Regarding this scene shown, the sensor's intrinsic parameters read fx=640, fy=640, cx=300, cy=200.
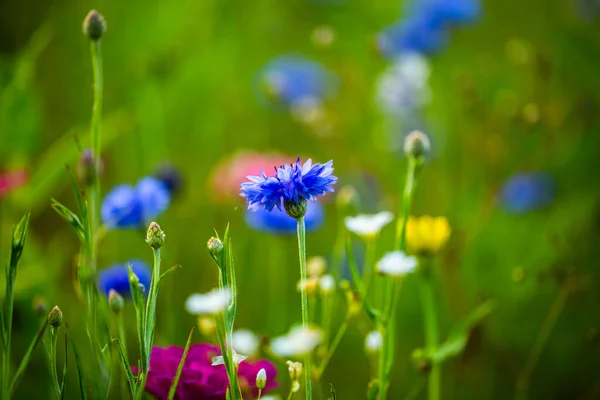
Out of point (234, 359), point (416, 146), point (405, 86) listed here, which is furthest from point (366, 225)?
point (405, 86)

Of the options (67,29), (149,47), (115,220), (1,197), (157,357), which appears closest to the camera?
(157,357)

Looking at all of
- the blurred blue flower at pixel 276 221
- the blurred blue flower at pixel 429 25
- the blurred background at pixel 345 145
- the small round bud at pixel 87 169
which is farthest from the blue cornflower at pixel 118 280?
the blurred blue flower at pixel 429 25

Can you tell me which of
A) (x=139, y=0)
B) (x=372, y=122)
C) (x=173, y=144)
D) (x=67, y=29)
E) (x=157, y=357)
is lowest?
(x=157, y=357)

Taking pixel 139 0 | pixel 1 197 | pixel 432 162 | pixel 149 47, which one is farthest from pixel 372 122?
pixel 1 197

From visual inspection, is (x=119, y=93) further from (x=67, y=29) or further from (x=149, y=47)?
(x=67, y=29)

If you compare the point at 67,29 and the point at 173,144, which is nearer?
the point at 173,144

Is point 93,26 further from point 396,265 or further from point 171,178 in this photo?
point 171,178

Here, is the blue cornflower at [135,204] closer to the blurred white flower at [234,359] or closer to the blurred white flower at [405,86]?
the blurred white flower at [234,359]

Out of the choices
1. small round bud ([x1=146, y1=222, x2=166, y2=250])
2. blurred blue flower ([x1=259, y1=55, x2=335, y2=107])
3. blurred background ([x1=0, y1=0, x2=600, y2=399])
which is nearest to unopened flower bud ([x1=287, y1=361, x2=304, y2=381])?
small round bud ([x1=146, y1=222, x2=166, y2=250])
